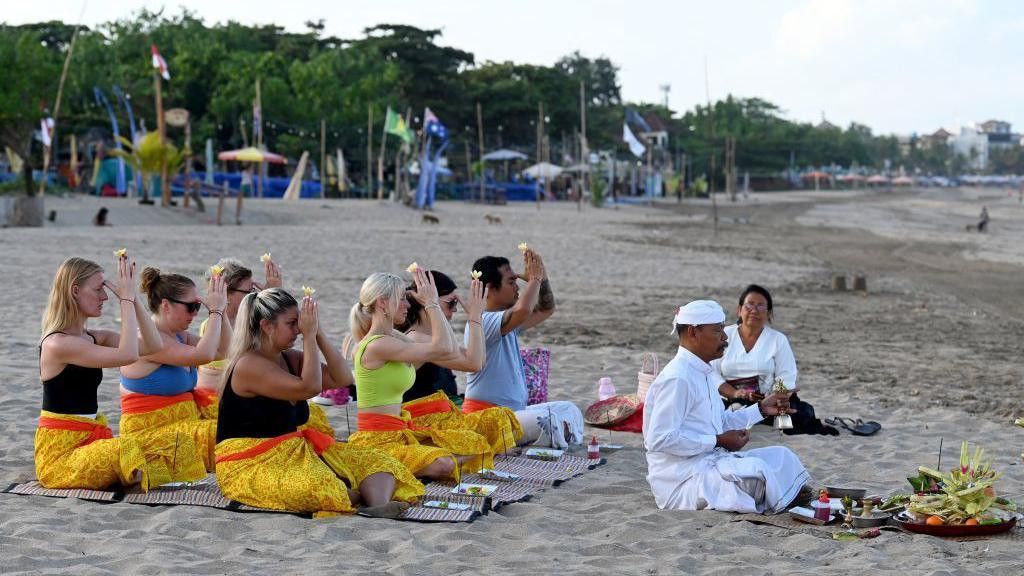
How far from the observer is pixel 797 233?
38000 millimetres

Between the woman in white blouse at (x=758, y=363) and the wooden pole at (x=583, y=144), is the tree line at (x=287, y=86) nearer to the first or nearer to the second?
the wooden pole at (x=583, y=144)

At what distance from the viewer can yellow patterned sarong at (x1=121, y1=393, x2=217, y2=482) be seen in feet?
20.2

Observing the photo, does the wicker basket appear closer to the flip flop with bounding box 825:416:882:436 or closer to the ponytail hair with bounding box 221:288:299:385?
the flip flop with bounding box 825:416:882:436

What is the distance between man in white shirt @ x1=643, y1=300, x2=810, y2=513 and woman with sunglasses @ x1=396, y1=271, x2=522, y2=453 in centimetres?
108

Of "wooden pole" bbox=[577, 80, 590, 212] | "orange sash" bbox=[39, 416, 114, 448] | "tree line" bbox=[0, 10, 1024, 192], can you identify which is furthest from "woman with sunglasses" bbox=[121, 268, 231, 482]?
"wooden pole" bbox=[577, 80, 590, 212]

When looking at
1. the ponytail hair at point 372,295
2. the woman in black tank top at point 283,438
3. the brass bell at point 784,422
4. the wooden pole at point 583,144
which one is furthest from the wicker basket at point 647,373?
the wooden pole at point 583,144

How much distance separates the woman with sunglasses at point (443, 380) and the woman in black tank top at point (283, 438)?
0.79 metres

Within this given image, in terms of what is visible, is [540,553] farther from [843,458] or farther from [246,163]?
[246,163]

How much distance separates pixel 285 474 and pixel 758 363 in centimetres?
377

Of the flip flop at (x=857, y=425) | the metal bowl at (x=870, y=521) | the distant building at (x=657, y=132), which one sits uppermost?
the distant building at (x=657, y=132)

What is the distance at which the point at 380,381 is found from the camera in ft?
20.7

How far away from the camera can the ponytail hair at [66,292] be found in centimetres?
577

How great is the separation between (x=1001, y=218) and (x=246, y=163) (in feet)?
114

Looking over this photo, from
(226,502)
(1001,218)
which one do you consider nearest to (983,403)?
(226,502)
